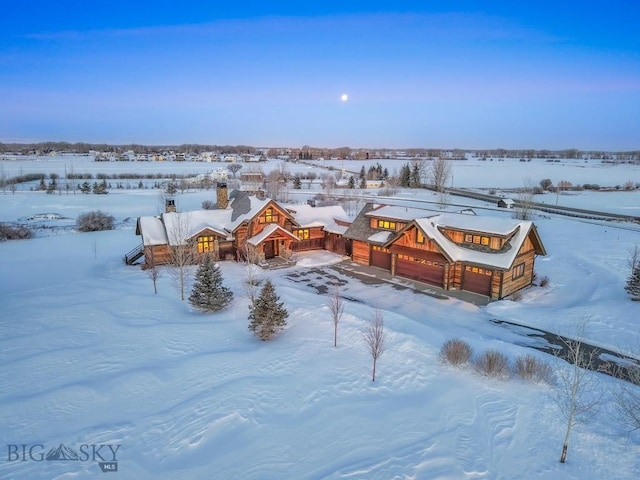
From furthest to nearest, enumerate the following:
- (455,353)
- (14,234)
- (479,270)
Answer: (14,234)
(479,270)
(455,353)

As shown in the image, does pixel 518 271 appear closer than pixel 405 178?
Yes

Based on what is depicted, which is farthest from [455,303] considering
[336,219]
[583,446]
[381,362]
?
[336,219]

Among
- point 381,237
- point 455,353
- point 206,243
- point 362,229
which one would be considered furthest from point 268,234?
point 455,353

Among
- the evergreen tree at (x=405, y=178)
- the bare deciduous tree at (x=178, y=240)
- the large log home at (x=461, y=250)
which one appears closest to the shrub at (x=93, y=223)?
the bare deciduous tree at (x=178, y=240)

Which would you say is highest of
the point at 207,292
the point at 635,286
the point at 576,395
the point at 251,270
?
the point at 251,270

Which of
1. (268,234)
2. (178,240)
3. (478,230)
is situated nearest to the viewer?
(478,230)

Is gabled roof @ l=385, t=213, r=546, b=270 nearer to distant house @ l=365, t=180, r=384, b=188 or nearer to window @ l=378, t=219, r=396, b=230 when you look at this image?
window @ l=378, t=219, r=396, b=230

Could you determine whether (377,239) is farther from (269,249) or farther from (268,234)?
(269,249)

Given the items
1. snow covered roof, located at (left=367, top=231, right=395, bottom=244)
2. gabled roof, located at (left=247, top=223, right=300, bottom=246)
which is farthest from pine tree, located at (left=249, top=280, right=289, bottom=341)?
snow covered roof, located at (left=367, top=231, right=395, bottom=244)
